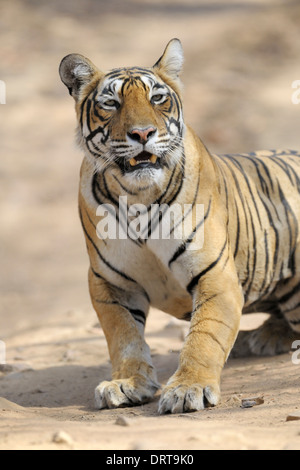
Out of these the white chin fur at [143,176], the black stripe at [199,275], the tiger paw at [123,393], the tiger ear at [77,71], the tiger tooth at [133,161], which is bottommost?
the tiger paw at [123,393]

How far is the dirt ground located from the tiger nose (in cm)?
72

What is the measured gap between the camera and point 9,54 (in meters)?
15.5

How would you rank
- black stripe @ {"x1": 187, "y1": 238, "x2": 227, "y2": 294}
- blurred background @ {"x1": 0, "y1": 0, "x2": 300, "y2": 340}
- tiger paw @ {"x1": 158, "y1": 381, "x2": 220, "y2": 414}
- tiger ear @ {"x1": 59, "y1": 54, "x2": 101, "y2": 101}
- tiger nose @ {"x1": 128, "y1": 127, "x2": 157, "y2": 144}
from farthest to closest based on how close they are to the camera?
blurred background @ {"x1": 0, "y1": 0, "x2": 300, "y2": 340} → tiger ear @ {"x1": 59, "y1": 54, "x2": 101, "y2": 101} → black stripe @ {"x1": 187, "y1": 238, "x2": 227, "y2": 294} → tiger nose @ {"x1": 128, "y1": 127, "x2": 157, "y2": 144} → tiger paw @ {"x1": 158, "y1": 381, "x2": 220, "y2": 414}

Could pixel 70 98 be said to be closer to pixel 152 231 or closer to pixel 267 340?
pixel 267 340

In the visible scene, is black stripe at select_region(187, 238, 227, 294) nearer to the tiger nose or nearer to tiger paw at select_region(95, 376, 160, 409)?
tiger paw at select_region(95, 376, 160, 409)

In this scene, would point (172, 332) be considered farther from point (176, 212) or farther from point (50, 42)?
point (50, 42)

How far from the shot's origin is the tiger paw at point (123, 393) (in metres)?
3.73

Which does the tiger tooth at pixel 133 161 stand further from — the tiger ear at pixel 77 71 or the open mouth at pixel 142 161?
the tiger ear at pixel 77 71

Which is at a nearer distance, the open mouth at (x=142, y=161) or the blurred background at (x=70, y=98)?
the open mouth at (x=142, y=161)

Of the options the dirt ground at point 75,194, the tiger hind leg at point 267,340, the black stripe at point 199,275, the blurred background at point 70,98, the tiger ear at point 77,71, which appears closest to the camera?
the dirt ground at point 75,194

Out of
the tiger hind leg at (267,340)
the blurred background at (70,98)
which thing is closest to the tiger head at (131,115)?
the tiger hind leg at (267,340)

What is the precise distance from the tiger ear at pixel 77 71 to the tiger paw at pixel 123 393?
1501 millimetres

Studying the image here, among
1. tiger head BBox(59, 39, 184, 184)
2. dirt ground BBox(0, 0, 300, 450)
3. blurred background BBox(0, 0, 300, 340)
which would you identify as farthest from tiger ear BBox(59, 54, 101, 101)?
blurred background BBox(0, 0, 300, 340)

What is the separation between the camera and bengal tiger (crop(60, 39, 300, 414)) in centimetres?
374
